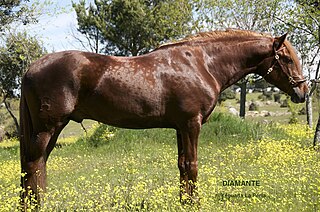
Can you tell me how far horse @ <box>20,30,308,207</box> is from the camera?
4.63 meters

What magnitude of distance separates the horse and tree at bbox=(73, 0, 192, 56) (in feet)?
74.8

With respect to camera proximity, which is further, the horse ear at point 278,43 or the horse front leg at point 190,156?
the horse ear at point 278,43

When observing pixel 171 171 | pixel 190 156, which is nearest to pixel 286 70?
pixel 190 156

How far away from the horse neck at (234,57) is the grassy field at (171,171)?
1.41 m

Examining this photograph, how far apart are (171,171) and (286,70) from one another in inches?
154

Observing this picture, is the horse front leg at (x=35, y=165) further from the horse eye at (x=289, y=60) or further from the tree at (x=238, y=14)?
the tree at (x=238, y=14)

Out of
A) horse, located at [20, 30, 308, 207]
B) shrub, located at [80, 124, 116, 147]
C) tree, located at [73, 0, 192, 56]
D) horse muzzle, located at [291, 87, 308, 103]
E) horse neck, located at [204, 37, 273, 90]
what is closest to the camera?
horse, located at [20, 30, 308, 207]

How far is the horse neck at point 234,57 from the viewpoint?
5136 mm

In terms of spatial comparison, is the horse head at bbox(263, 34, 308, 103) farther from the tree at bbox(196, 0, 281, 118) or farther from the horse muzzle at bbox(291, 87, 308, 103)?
the tree at bbox(196, 0, 281, 118)

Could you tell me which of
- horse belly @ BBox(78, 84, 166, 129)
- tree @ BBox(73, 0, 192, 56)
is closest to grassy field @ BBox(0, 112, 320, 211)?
horse belly @ BBox(78, 84, 166, 129)

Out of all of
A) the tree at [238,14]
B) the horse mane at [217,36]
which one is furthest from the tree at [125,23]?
the horse mane at [217,36]

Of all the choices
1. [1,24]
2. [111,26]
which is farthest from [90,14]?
[1,24]

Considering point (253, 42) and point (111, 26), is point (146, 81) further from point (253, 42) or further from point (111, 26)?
point (111, 26)

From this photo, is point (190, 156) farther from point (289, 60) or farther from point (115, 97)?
point (289, 60)
